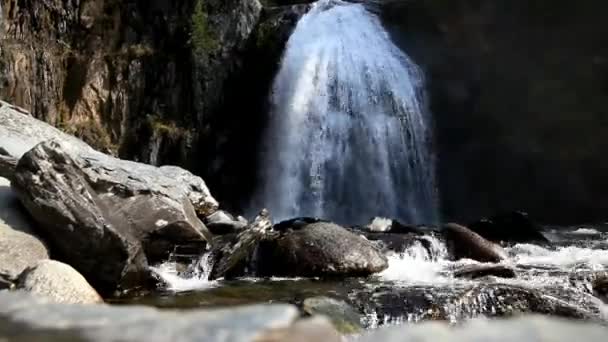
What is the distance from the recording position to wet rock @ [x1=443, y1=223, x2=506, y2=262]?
8891mm

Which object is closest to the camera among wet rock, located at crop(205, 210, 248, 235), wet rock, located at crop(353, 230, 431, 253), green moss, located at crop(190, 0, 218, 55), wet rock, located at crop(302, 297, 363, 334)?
wet rock, located at crop(302, 297, 363, 334)

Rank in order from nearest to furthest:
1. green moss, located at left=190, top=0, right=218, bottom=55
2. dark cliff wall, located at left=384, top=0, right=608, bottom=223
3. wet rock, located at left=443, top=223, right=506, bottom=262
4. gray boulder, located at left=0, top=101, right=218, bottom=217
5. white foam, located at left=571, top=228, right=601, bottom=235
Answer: gray boulder, located at left=0, top=101, right=218, bottom=217 < wet rock, located at left=443, top=223, right=506, bottom=262 < white foam, located at left=571, top=228, right=601, bottom=235 < dark cliff wall, located at left=384, top=0, right=608, bottom=223 < green moss, located at left=190, top=0, right=218, bottom=55

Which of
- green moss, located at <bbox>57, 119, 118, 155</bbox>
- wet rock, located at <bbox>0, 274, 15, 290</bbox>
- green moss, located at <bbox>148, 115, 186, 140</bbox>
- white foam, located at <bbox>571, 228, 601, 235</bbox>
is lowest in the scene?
wet rock, located at <bbox>0, 274, 15, 290</bbox>


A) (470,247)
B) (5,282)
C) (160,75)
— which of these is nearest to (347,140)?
(160,75)

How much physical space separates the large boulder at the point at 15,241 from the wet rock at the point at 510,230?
7.69m

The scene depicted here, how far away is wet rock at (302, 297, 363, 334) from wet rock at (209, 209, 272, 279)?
8.64ft

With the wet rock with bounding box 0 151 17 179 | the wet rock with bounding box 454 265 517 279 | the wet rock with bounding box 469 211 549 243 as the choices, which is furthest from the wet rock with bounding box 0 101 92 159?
the wet rock with bounding box 469 211 549 243

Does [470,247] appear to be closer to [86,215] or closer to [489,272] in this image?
[489,272]

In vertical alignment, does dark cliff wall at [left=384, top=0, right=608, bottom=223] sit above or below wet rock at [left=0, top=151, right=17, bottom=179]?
above

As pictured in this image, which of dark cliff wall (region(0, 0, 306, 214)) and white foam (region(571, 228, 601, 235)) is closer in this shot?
white foam (region(571, 228, 601, 235))

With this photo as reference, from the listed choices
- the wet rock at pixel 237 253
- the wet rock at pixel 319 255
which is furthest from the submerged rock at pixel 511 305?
the wet rock at pixel 237 253

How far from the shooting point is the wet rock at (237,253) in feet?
26.7

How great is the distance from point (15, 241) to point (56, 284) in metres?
1.46

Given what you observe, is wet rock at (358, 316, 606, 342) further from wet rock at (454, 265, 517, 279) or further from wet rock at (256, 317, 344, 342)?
wet rock at (454, 265, 517, 279)
